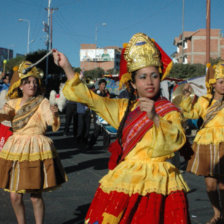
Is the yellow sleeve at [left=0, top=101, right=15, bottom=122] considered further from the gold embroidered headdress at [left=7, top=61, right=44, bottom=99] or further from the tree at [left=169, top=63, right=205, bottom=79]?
the tree at [left=169, top=63, right=205, bottom=79]

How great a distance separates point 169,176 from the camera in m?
2.63

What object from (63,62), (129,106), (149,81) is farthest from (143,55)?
(63,62)

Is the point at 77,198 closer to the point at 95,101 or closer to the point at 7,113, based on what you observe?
the point at 7,113

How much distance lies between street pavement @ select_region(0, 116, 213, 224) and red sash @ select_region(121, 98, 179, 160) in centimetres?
223

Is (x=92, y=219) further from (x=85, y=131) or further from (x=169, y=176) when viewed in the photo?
(x=85, y=131)

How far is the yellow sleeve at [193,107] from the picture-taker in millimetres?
4750

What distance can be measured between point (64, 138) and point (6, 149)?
904 centimetres

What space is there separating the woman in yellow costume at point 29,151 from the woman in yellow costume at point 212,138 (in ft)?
5.62

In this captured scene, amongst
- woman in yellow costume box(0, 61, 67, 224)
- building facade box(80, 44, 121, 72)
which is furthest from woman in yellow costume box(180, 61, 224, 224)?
building facade box(80, 44, 121, 72)

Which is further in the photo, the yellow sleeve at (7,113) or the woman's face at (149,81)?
the yellow sleeve at (7,113)

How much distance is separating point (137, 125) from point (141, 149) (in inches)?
7.1

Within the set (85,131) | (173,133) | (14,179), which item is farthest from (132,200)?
(85,131)

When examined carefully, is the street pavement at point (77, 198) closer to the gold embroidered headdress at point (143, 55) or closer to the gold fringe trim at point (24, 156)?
the gold fringe trim at point (24, 156)

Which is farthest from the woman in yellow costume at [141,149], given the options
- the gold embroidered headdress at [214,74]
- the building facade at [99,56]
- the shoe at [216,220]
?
the building facade at [99,56]
